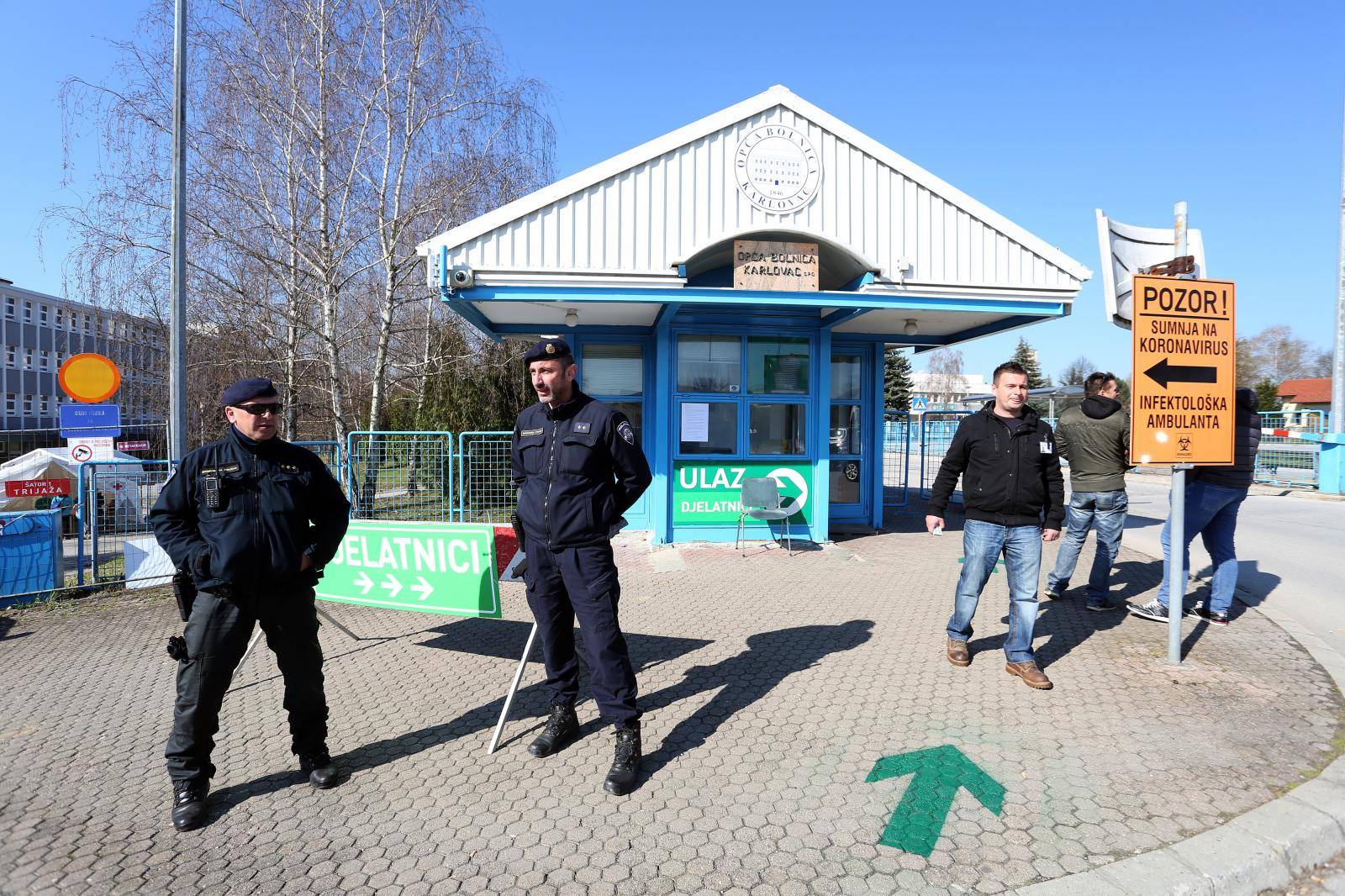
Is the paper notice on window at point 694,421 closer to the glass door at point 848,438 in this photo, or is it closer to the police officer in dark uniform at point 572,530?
the glass door at point 848,438

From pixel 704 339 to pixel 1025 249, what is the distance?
402 cm

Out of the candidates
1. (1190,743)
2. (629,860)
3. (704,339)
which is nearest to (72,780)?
(629,860)

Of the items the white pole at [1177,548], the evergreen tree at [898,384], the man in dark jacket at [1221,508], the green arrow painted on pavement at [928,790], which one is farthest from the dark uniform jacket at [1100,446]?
the evergreen tree at [898,384]

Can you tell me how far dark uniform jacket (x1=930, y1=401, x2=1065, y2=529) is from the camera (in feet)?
14.1

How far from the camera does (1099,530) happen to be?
597 cm

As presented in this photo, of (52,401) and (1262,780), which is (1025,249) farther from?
(52,401)

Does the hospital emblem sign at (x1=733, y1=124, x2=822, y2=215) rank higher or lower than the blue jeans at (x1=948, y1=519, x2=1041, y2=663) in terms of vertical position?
higher

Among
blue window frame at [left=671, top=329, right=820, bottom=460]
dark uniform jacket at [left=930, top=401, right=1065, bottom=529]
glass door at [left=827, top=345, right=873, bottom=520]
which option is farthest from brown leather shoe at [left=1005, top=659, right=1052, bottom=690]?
glass door at [left=827, top=345, right=873, bottom=520]

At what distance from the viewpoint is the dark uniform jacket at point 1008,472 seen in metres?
4.30

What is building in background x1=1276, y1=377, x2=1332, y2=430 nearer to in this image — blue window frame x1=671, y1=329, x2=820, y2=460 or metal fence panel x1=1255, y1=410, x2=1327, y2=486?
metal fence panel x1=1255, y1=410, x2=1327, y2=486

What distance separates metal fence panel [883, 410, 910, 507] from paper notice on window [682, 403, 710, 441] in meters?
3.78

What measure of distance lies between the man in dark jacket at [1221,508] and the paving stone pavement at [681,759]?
0.80ft

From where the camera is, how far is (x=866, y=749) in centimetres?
Answer: 348

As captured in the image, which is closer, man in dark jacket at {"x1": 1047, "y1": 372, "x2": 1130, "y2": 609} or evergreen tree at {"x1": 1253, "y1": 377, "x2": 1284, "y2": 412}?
man in dark jacket at {"x1": 1047, "y1": 372, "x2": 1130, "y2": 609}
